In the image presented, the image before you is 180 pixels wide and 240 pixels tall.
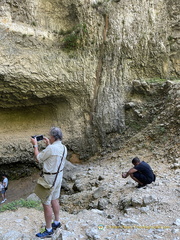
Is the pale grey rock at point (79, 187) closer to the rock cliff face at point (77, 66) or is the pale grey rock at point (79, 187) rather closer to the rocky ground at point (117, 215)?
the rocky ground at point (117, 215)

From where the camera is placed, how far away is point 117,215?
10.9 feet

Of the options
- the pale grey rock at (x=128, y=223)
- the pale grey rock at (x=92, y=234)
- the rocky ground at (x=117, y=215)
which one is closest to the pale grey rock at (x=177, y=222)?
the rocky ground at (x=117, y=215)

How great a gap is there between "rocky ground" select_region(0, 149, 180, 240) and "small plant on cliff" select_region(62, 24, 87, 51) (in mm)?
5170

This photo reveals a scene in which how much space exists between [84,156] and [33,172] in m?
2.18

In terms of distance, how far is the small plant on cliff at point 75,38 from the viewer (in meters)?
7.96

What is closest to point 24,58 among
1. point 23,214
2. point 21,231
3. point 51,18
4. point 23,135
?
point 51,18

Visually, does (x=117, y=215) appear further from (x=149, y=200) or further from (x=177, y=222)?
(x=177, y=222)

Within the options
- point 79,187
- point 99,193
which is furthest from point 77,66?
point 99,193

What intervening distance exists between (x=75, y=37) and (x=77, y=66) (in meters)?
1.05

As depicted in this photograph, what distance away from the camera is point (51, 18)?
8117 mm

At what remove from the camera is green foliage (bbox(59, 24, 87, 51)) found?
7.96 m

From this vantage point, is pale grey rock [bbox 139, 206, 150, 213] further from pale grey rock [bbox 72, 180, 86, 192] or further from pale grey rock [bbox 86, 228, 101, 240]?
pale grey rock [bbox 72, 180, 86, 192]

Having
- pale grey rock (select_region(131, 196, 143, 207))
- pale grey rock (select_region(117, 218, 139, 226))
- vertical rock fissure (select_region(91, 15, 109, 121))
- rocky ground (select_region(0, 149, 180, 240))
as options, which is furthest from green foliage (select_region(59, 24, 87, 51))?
pale grey rock (select_region(117, 218, 139, 226))

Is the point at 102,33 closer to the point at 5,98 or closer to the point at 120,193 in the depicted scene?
the point at 5,98
